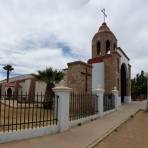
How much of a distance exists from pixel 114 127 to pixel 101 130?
3.30ft

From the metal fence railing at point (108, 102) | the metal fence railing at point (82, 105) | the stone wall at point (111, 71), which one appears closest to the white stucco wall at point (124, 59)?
the stone wall at point (111, 71)

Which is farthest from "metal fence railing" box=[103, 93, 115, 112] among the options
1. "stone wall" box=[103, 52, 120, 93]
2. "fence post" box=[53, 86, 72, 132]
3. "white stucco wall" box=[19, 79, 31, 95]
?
"white stucco wall" box=[19, 79, 31, 95]

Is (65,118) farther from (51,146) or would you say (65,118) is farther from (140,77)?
(140,77)

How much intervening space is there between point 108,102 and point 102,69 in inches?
302

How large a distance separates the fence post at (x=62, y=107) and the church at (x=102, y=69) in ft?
24.4

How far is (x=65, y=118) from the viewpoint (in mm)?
9773

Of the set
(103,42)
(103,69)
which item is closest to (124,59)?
(103,42)

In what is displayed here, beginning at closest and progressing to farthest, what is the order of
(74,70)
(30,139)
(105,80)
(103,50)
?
(30,139) → (74,70) → (105,80) → (103,50)

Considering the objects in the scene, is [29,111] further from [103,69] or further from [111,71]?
[103,69]

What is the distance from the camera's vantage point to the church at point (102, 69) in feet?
57.2

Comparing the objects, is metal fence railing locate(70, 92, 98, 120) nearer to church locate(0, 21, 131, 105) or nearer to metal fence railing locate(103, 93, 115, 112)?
metal fence railing locate(103, 93, 115, 112)

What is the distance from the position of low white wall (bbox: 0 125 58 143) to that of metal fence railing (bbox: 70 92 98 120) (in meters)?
2.13

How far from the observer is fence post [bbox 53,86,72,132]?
376 inches

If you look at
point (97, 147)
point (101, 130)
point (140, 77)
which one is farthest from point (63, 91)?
point (140, 77)
